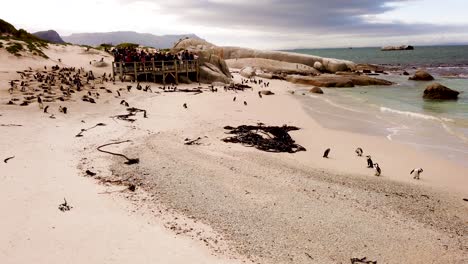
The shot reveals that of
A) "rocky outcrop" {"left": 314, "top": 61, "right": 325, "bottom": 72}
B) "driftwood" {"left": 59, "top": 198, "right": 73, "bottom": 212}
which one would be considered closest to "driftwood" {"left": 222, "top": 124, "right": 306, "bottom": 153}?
"driftwood" {"left": 59, "top": 198, "right": 73, "bottom": 212}

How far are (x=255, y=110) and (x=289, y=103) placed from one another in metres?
4.07

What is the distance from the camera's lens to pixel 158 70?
95.3 feet

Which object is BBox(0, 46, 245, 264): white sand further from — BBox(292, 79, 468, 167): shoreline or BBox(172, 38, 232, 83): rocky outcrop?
BBox(172, 38, 232, 83): rocky outcrop

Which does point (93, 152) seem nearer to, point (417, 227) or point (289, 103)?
point (417, 227)

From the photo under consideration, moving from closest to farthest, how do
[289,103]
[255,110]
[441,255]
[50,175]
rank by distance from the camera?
[441,255], [50,175], [255,110], [289,103]

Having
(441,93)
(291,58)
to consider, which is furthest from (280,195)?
(291,58)

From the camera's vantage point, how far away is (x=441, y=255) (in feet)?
21.6

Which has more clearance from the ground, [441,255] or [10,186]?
[10,186]

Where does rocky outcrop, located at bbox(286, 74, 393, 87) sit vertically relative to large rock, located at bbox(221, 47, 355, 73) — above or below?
below

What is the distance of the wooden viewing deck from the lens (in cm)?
2806

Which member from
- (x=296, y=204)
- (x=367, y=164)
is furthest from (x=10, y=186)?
(x=367, y=164)

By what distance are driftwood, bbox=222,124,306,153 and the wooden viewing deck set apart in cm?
1543

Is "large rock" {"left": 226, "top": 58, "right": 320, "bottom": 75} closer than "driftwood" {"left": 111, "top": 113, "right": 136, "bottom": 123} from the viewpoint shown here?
No

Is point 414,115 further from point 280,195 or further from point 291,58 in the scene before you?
point 291,58
